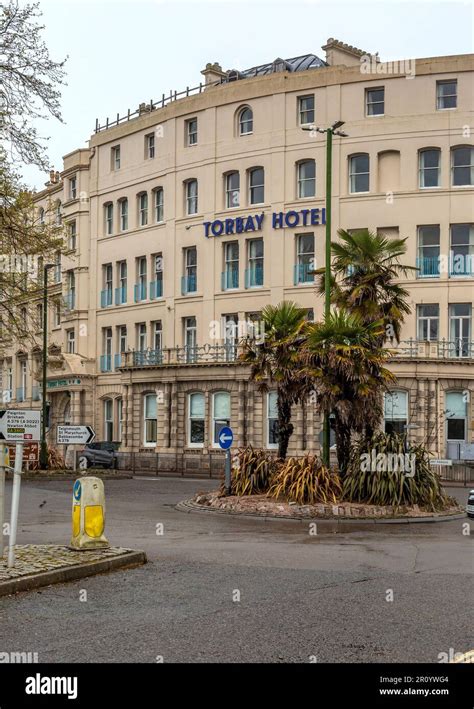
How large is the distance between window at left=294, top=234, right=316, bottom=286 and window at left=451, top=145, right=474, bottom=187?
6.96 metres

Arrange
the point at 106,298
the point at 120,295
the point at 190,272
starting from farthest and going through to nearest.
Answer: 1. the point at 106,298
2. the point at 120,295
3. the point at 190,272

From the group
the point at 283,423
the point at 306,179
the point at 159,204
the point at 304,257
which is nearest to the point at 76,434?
the point at 283,423

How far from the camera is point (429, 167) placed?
41.9 m

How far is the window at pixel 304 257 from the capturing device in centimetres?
4372

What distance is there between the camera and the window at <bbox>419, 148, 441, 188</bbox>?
41.8m

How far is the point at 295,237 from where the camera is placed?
44.2 metres

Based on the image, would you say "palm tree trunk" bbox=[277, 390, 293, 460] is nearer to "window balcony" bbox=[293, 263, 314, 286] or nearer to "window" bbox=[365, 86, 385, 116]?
"window balcony" bbox=[293, 263, 314, 286]

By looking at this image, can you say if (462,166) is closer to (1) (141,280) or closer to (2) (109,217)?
(1) (141,280)

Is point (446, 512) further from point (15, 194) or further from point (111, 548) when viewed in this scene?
point (15, 194)

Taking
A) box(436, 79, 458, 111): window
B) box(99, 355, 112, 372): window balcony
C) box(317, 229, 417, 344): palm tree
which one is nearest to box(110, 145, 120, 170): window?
box(99, 355, 112, 372): window balcony

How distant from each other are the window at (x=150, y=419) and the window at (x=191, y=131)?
13206 mm

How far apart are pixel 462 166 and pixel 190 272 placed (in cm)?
1452

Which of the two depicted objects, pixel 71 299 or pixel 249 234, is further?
pixel 71 299
